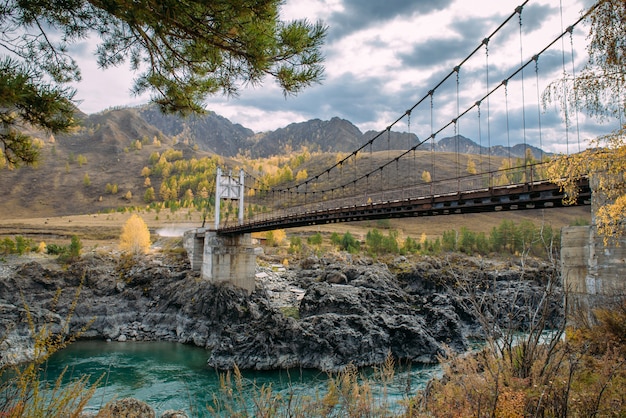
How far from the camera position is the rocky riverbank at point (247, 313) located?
1706 cm

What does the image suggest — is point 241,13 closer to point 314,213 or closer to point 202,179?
point 314,213

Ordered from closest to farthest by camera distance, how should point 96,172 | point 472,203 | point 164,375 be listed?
point 472,203, point 164,375, point 96,172

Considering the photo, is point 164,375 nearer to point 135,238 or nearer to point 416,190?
point 416,190

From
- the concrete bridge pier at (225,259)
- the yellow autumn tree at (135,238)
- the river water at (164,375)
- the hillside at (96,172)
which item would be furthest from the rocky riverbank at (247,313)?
the hillside at (96,172)

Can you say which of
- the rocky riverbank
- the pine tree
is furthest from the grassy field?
the pine tree

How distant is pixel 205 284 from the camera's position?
83.0 ft

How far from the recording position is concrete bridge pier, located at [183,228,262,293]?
2750 cm

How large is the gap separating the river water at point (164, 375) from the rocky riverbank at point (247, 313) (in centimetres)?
82

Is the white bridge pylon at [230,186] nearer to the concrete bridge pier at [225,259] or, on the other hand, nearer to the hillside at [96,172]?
the concrete bridge pier at [225,259]

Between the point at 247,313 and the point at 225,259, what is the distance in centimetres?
666

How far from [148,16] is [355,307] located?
61.8 feet

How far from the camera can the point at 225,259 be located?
2797 centimetres

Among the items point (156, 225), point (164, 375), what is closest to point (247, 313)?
point (164, 375)

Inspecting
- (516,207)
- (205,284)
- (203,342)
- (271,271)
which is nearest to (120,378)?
(203,342)
